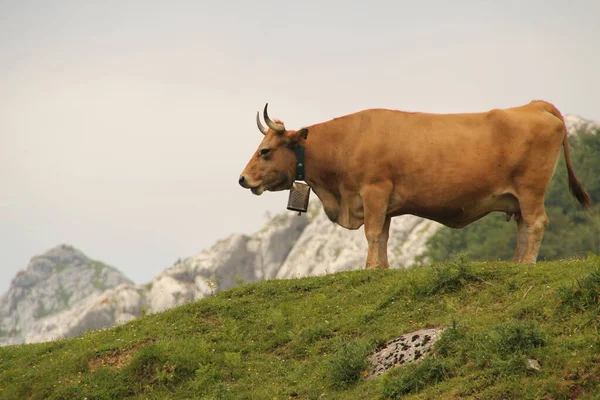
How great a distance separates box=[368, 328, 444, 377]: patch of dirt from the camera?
13406 millimetres

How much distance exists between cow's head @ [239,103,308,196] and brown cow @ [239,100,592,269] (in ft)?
0.07

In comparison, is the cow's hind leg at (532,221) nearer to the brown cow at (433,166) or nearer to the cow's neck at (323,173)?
the brown cow at (433,166)

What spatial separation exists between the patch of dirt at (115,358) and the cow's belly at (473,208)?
615 centimetres

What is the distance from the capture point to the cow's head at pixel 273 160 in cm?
1891

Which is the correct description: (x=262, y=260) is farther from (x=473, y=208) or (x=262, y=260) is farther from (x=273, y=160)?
(x=473, y=208)

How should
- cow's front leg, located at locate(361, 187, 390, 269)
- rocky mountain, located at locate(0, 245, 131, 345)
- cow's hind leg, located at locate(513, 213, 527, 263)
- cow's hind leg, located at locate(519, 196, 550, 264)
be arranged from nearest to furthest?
cow's hind leg, located at locate(519, 196, 550, 264) → cow's front leg, located at locate(361, 187, 390, 269) → cow's hind leg, located at locate(513, 213, 527, 263) → rocky mountain, located at locate(0, 245, 131, 345)

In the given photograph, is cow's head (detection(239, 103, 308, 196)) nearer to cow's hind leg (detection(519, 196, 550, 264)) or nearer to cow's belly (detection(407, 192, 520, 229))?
cow's belly (detection(407, 192, 520, 229))

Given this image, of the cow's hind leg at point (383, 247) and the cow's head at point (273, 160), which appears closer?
the cow's hind leg at point (383, 247)

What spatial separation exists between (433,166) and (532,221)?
2.22m

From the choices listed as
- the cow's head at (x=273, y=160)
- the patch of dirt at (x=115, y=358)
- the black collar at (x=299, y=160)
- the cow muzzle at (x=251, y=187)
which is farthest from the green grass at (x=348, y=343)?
the black collar at (x=299, y=160)

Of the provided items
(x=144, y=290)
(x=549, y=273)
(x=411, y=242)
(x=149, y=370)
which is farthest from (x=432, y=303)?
(x=144, y=290)

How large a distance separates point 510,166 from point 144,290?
10764 centimetres

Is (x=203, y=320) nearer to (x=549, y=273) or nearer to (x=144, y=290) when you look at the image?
(x=549, y=273)

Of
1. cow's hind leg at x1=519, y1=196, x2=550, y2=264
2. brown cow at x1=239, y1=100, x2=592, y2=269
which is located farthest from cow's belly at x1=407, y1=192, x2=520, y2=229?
cow's hind leg at x1=519, y1=196, x2=550, y2=264
